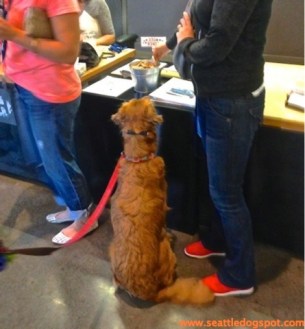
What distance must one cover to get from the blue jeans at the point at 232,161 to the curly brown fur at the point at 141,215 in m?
0.20

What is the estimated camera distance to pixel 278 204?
1.63m

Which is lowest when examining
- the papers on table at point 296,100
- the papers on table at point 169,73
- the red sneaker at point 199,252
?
the red sneaker at point 199,252

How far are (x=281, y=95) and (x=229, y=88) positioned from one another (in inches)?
20.9

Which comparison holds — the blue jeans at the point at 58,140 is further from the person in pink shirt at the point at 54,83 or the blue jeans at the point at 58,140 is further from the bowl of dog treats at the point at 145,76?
the bowl of dog treats at the point at 145,76

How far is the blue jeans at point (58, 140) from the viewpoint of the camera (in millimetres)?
1521

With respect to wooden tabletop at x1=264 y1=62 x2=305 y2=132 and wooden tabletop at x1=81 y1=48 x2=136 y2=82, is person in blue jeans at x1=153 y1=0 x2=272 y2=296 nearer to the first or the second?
wooden tabletop at x1=264 y1=62 x2=305 y2=132

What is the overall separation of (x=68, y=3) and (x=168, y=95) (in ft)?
1.81

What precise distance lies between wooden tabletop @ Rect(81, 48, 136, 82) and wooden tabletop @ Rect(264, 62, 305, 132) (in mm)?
807

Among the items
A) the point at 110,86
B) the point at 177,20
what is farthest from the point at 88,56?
the point at 177,20

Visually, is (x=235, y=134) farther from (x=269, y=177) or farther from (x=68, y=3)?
(x=68, y=3)

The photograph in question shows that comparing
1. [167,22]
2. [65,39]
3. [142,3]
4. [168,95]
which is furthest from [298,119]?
[142,3]

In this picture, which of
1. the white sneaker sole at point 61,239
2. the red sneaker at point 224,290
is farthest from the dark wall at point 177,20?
the white sneaker sole at point 61,239

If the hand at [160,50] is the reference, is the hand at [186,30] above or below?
above

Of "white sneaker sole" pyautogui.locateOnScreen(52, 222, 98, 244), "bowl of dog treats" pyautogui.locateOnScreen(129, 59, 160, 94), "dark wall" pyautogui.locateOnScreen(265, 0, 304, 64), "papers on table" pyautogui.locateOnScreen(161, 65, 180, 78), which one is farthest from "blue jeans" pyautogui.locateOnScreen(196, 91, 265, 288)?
"dark wall" pyautogui.locateOnScreen(265, 0, 304, 64)
